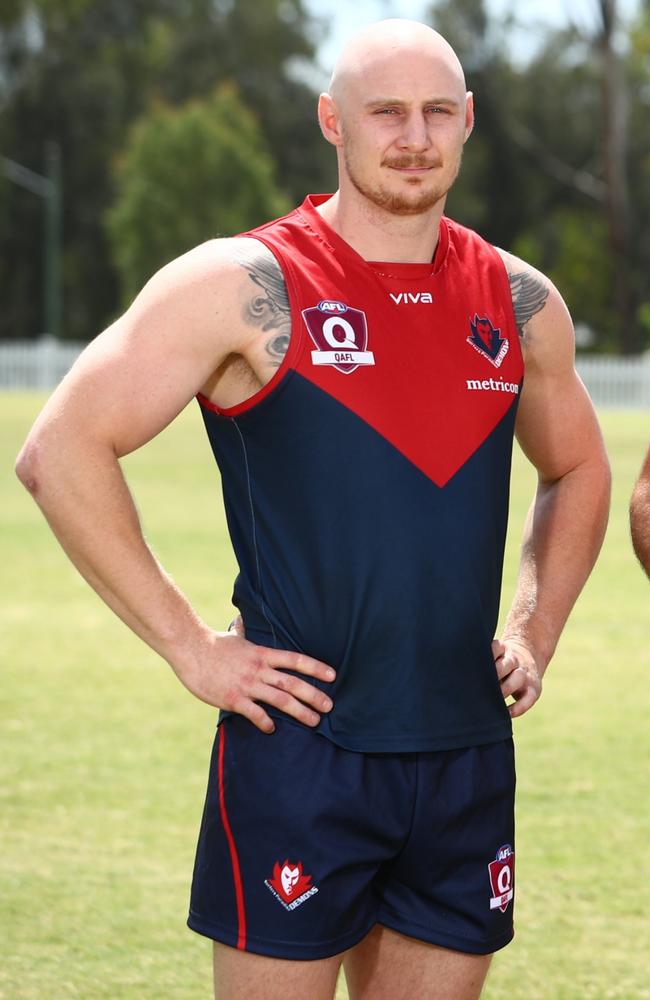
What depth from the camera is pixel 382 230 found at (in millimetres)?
3119

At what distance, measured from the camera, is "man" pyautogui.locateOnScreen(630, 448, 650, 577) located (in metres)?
3.38

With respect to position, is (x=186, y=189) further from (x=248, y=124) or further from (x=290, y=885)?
(x=290, y=885)

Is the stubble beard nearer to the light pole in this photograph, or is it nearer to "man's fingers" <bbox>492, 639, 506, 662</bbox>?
"man's fingers" <bbox>492, 639, 506, 662</bbox>

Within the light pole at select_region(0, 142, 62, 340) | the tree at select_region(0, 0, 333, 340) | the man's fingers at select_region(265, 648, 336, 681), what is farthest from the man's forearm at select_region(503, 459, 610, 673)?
the tree at select_region(0, 0, 333, 340)

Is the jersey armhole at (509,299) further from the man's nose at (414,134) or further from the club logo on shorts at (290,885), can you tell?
the club logo on shorts at (290,885)

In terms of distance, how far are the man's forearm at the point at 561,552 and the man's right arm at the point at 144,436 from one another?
707mm

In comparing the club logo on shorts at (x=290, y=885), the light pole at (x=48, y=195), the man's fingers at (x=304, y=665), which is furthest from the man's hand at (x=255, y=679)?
the light pole at (x=48, y=195)

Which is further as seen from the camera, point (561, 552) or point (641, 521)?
point (561, 552)

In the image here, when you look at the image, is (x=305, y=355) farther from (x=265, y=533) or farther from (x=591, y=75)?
(x=591, y=75)

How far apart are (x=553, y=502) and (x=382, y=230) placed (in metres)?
0.80

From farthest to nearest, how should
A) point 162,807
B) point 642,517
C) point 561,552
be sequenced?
1. point 162,807
2. point 561,552
3. point 642,517

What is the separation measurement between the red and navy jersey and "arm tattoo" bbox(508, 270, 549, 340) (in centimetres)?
15

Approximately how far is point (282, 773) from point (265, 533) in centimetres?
46

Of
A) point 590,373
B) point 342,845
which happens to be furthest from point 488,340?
point 590,373
